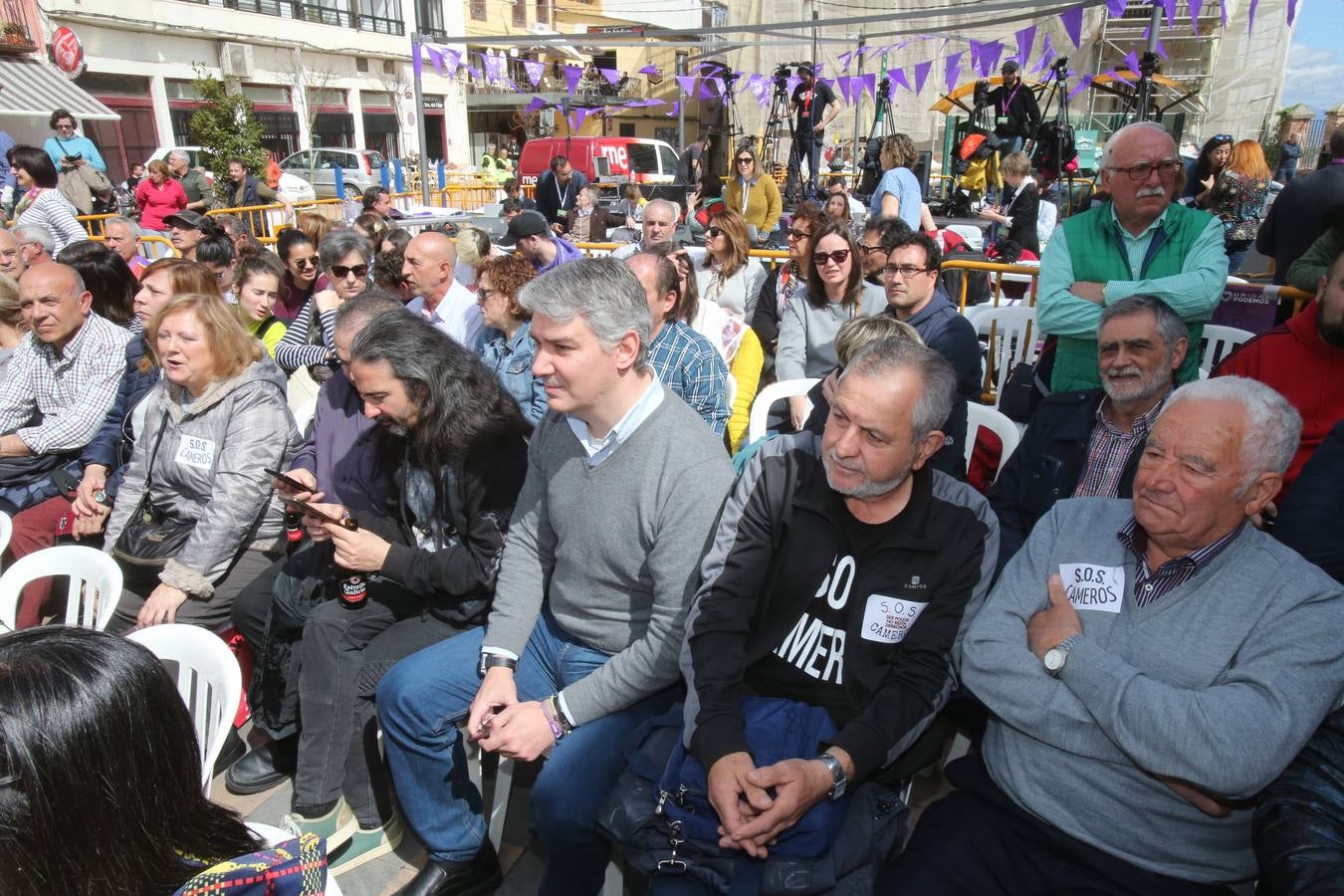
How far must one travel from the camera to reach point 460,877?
220 cm

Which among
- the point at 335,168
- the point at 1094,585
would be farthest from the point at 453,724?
the point at 335,168

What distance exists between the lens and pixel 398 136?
1201 inches

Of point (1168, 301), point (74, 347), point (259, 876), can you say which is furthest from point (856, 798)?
point (74, 347)

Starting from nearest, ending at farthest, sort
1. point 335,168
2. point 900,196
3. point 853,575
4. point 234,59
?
point 853,575 → point 900,196 → point 335,168 → point 234,59

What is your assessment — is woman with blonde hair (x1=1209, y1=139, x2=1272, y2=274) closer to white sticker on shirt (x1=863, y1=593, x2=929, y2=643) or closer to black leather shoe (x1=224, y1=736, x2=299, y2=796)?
white sticker on shirt (x1=863, y1=593, x2=929, y2=643)

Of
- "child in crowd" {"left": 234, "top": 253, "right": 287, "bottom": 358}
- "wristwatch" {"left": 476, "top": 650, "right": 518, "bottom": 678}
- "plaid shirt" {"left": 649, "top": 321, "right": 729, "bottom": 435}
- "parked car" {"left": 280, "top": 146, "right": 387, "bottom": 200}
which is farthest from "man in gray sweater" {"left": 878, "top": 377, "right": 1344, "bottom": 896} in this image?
"parked car" {"left": 280, "top": 146, "right": 387, "bottom": 200}

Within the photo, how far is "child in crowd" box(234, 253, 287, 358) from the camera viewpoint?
4.53 metres

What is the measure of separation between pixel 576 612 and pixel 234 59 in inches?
1081

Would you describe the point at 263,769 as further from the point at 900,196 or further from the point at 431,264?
the point at 900,196

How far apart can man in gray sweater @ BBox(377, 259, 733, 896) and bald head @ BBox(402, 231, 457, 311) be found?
2.41 metres

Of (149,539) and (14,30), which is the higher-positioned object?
(14,30)

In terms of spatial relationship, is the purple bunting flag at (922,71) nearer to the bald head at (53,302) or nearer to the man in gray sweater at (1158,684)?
the bald head at (53,302)

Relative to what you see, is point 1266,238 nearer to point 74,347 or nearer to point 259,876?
point 259,876

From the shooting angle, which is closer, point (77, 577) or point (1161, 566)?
point (1161, 566)
